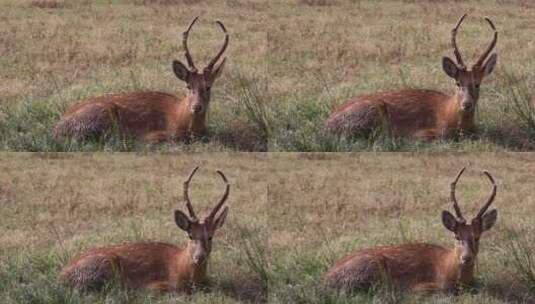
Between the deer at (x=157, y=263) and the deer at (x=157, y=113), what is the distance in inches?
16.2

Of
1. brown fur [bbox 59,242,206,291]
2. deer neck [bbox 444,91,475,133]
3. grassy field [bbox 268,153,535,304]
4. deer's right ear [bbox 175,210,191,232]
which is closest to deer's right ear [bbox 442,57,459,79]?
deer neck [bbox 444,91,475,133]

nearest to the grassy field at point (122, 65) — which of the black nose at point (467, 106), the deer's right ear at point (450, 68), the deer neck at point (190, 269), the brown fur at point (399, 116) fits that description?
the brown fur at point (399, 116)

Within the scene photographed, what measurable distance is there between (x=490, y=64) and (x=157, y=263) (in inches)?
131

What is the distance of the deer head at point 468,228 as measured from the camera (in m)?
14.1

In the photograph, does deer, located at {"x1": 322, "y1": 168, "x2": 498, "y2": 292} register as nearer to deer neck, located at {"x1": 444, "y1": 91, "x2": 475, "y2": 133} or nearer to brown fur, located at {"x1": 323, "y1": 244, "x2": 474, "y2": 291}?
brown fur, located at {"x1": 323, "y1": 244, "x2": 474, "y2": 291}

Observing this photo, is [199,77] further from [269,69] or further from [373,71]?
[373,71]

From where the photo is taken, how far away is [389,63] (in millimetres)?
15898

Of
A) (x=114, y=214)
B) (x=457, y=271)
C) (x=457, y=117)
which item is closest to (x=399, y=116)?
(x=457, y=117)

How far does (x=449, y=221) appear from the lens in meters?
14.2

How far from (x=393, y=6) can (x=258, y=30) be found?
440 cm

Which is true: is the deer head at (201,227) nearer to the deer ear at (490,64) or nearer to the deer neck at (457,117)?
the deer neck at (457,117)

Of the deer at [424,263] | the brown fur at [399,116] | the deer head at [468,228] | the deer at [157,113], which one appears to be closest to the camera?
the brown fur at [399,116]

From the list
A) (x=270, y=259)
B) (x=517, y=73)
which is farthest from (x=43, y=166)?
(x=517, y=73)

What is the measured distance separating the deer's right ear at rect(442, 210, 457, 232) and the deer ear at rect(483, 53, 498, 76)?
1236 mm
